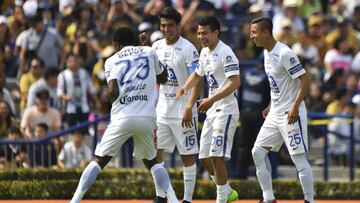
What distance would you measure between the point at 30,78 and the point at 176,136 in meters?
6.85

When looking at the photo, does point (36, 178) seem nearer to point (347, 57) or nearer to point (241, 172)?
point (241, 172)

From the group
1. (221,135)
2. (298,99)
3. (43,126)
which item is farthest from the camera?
(43,126)

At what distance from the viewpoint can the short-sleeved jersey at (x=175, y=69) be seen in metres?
17.1

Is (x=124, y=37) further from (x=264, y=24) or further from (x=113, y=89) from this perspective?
(x=264, y=24)

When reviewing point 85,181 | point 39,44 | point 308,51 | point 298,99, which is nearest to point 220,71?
point 298,99

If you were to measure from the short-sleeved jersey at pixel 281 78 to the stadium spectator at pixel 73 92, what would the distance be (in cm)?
685

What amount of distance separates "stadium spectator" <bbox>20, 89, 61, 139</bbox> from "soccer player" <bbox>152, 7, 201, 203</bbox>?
5033mm

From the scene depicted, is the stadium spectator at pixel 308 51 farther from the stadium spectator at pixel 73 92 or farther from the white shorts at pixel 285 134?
the white shorts at pixel 285 134

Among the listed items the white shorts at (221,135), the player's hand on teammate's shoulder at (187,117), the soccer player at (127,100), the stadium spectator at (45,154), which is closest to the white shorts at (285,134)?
the white shorts at (221,135)

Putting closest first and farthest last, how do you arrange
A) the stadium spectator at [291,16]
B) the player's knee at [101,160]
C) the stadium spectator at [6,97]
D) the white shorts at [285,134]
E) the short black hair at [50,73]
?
the player's knee at [101,160], the white shorts at [285,134], the stadium spectator at [6,97], the short black hair at [50,73], the stadium spectator at [291,16]

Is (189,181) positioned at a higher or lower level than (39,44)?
lower

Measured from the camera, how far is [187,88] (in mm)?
16719

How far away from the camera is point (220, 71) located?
649 inches

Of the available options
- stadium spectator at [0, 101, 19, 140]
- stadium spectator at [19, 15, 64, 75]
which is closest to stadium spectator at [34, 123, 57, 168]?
stadium spectator at [0, 101, 19, 140]
